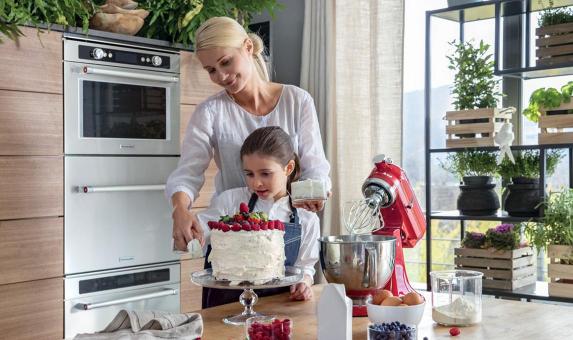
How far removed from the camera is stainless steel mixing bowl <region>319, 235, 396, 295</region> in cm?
169

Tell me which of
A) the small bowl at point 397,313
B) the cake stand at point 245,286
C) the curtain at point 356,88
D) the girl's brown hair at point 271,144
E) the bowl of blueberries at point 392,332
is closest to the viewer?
the bowl of blueberries at point 392,332

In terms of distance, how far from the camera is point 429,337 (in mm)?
1535

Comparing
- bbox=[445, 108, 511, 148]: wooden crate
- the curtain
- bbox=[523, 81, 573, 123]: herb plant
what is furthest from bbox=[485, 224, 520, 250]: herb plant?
the curtain

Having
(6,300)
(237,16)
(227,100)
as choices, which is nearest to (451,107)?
(237,16)

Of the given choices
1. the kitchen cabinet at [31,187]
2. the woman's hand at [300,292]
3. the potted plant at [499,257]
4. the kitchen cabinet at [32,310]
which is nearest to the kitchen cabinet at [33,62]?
the kitchen cabinet at [31,187]

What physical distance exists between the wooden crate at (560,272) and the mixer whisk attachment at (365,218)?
1.28 m

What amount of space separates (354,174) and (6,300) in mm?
1874

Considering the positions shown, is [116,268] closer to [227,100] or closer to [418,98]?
[227,100]

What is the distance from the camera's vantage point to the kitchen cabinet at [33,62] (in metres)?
2.92

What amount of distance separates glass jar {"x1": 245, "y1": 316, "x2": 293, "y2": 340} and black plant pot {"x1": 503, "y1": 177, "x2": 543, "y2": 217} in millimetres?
1937

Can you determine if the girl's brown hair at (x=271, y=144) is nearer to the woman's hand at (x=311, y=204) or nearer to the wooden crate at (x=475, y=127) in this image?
the woman's hand at (x=311, y=204)

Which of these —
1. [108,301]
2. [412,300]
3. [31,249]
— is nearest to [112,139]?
[31,249]

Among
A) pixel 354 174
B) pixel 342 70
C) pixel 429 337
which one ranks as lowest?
pixel 429 337

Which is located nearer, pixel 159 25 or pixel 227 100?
pixel 227 100
